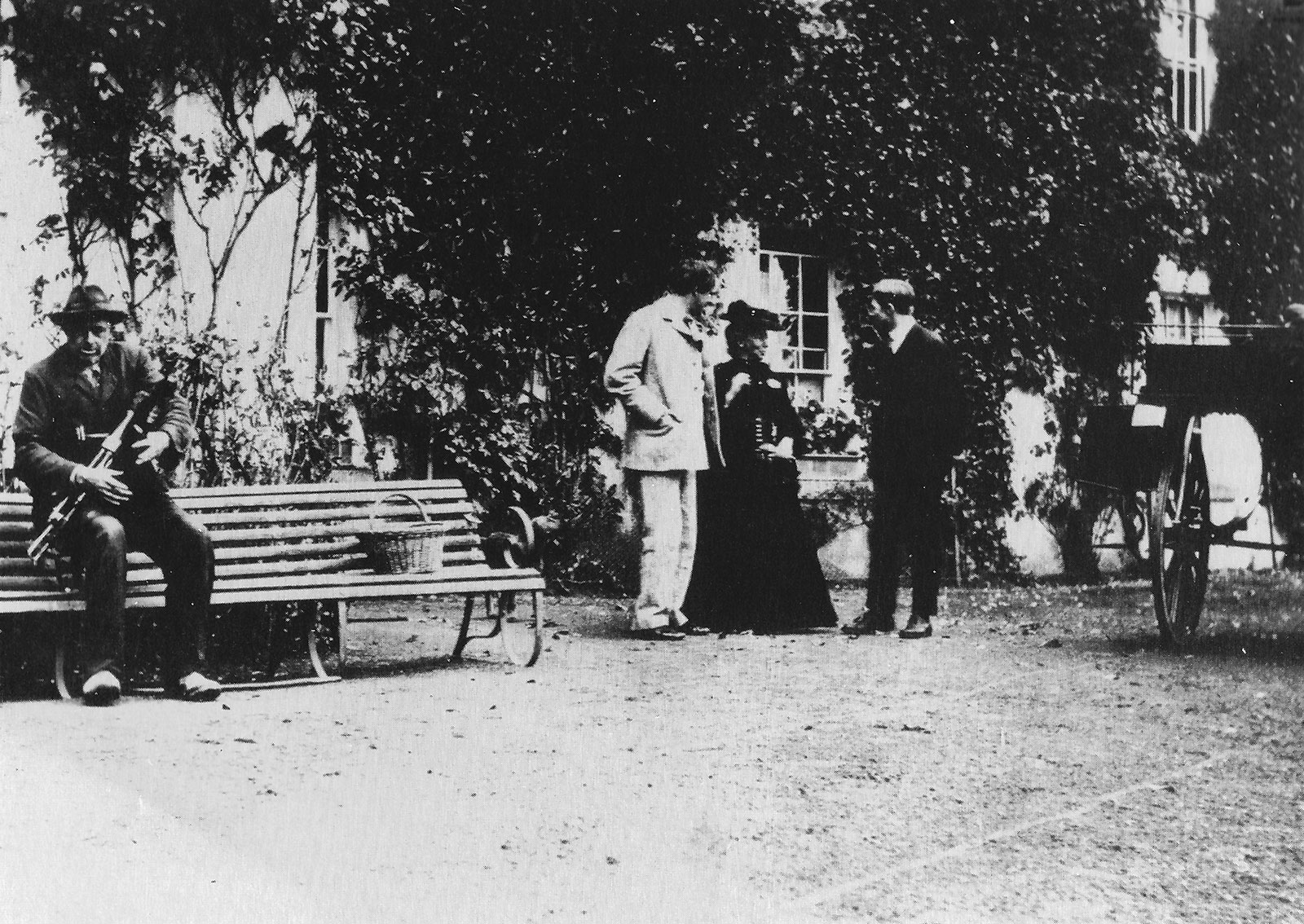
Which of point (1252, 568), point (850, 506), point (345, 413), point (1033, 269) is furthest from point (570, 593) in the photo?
point (1252, 568)

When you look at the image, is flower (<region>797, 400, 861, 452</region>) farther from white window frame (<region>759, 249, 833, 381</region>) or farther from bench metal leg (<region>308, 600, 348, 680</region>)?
bench metal leg (<region>308, 600, 348, 680</region>)

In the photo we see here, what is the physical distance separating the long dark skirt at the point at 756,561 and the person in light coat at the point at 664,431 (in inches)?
13.8

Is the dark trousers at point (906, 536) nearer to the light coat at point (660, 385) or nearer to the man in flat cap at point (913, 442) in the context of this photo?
the man in flat cap at point (913, 442)

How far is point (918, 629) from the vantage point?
349 inches

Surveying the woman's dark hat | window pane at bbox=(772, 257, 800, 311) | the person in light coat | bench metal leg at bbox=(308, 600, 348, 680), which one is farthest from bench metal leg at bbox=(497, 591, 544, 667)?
window pane at bbox=(772, 257, 800, 311)

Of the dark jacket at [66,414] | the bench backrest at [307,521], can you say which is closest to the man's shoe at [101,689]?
the bench backrest at [307,521]

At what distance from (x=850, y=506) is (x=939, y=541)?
395 cm

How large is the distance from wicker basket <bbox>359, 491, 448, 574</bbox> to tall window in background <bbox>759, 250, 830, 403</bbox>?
20.3 feet

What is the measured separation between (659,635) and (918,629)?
1573 millimetres

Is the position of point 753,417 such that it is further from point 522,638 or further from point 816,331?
point 816,331

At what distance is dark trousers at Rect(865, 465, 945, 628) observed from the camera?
352 inches

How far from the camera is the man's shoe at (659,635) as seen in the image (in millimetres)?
8656

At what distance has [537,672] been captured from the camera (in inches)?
287

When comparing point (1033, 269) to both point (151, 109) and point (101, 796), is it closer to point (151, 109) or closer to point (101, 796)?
point (151, 109)
